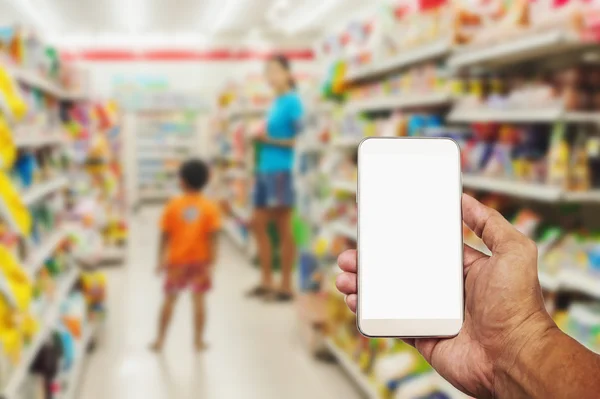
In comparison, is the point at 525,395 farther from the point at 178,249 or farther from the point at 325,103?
the point at 325,103

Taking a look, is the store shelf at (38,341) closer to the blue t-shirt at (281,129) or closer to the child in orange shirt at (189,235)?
the child in orange shirt at (189,235)

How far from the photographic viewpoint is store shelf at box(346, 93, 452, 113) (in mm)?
2385

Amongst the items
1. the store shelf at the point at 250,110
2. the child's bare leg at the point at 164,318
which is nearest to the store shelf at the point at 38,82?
the child's bare leg at the point at 164,318

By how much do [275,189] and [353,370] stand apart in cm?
172

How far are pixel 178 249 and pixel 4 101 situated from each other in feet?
4.96

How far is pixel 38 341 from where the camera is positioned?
7.27ft

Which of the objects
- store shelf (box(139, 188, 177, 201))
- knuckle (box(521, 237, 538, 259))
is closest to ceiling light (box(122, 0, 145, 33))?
store shelf (box(139, 188, 177, 201))

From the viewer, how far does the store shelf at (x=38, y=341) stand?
5.98ft

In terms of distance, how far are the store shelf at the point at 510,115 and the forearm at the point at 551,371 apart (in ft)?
3.89

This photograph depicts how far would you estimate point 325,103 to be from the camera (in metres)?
3.84

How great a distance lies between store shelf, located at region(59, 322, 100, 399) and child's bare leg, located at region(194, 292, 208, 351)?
23.1 inches

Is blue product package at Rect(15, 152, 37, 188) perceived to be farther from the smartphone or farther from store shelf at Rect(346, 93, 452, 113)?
the smartphone

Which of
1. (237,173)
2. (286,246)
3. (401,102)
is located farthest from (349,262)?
(237,173)

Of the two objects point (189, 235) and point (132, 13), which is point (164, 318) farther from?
point (132, 13)
